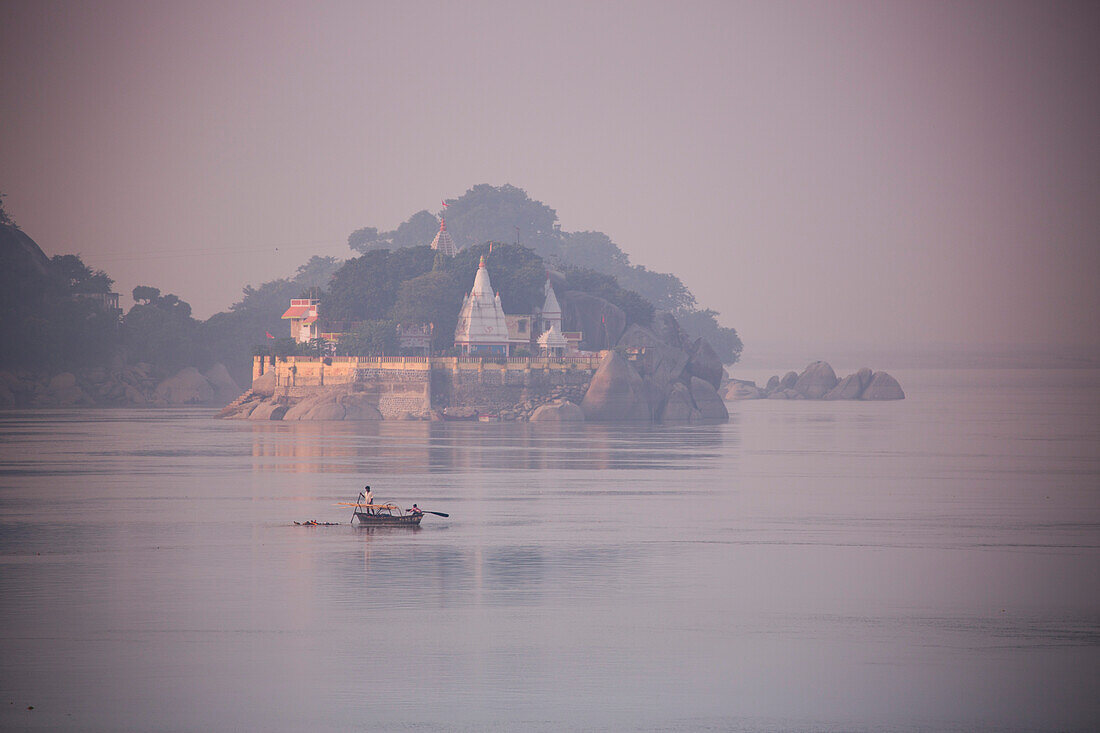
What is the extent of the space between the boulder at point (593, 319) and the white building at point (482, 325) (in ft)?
38.1

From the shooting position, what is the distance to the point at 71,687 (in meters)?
22.4

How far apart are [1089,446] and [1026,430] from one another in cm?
2003

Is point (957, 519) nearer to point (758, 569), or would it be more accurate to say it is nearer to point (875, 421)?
point (758, 569)

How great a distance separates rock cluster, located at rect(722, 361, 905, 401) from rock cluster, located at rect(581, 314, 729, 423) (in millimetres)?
56793

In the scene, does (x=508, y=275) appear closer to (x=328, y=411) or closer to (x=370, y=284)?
(x=370, y=284)

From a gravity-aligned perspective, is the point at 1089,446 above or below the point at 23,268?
below

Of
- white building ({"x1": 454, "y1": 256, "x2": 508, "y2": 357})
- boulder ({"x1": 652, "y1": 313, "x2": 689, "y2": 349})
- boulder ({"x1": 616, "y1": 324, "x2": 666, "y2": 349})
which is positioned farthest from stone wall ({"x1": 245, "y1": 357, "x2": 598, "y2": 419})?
boulder ({"x1": 652, "y1": 313, "x2": 689, "y2": 349})

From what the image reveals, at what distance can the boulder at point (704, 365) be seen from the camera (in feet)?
405

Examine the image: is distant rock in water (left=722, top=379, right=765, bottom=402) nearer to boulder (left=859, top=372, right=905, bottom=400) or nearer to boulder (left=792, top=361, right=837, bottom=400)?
boulder (left=792, top=361, right=837, bottom=400)

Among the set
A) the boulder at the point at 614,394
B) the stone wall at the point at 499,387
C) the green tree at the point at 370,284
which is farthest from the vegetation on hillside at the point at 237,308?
the boulder at the point at 614,394

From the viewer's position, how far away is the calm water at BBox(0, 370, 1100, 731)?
21719mm

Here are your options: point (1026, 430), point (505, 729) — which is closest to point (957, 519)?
point (505, 729)

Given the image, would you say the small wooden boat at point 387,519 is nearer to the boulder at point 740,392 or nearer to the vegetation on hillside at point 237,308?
the vegetation on hillside at point 237,308

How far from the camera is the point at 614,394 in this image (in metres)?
110
